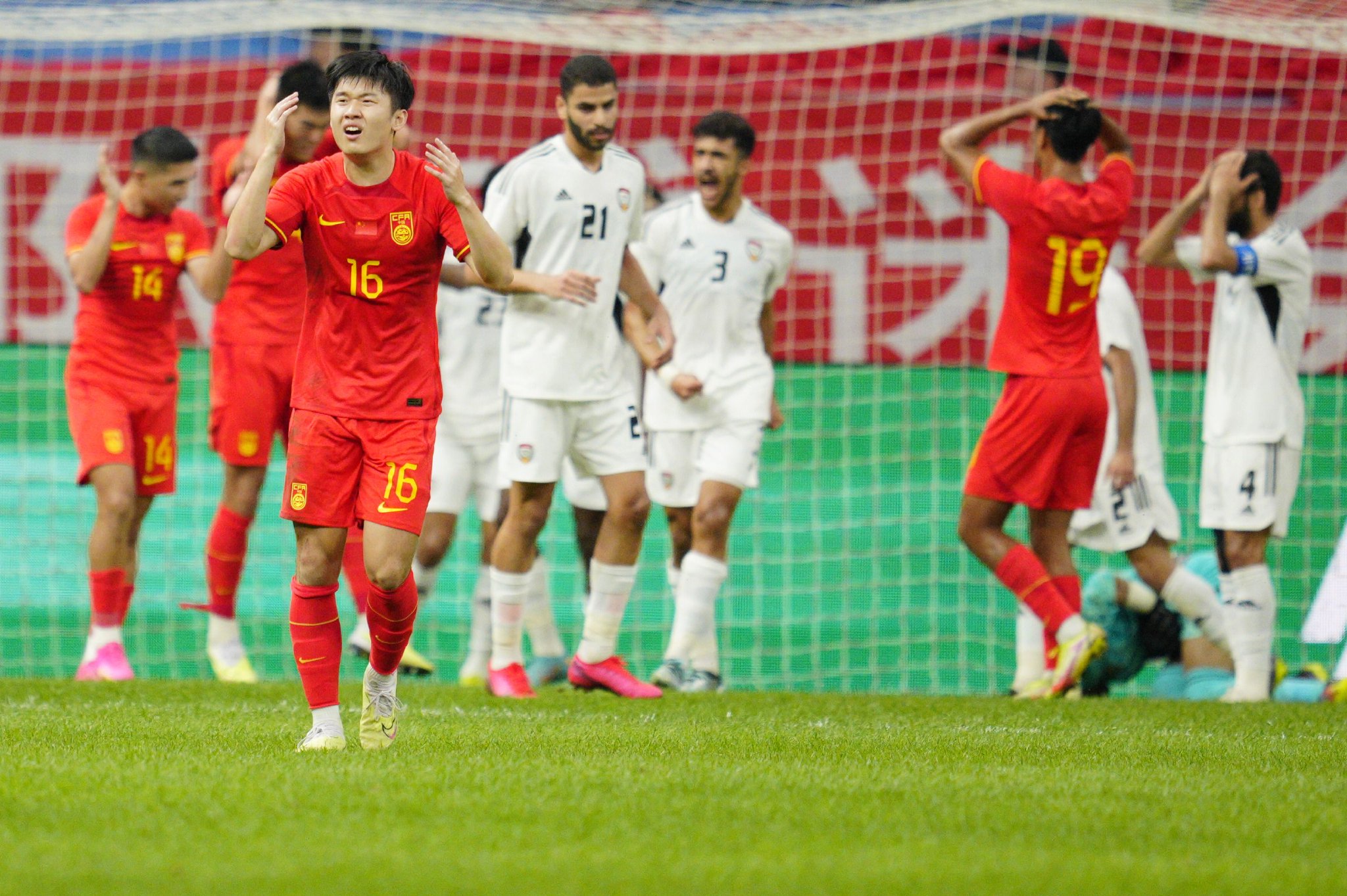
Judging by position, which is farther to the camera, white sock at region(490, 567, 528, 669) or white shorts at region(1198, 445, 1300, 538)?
white shorts at region(1198, 445, 1300, 538)

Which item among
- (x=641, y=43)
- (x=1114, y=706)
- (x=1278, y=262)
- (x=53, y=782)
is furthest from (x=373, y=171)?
(x=641, y=43)

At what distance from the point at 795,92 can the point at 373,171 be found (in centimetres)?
628

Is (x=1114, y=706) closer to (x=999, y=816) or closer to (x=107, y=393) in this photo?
(x=999, y=816)

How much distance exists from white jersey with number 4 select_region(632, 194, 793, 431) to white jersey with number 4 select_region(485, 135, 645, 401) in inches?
38.6

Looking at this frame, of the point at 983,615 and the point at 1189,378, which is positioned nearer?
the point at 983,615

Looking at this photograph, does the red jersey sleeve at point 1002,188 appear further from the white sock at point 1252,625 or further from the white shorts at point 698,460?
the white sock at point 1252,625

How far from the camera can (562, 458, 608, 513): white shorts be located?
829cm

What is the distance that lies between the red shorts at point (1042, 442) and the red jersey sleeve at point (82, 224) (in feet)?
12.7

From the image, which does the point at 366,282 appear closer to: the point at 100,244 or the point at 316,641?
the point at 316,641

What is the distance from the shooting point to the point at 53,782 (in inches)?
164

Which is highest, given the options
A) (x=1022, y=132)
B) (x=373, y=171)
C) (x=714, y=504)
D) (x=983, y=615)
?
(x=1022, y=132)

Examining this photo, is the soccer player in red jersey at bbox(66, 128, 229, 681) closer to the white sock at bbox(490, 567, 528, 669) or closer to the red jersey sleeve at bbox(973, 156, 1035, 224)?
the white sock at bbox(490, 567, 528, 669)

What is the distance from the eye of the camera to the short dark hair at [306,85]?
762 centimetres

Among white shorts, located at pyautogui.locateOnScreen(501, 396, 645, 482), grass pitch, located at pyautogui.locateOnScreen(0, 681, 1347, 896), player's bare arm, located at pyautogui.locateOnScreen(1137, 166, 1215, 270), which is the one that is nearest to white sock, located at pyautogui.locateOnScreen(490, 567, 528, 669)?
white shorts, located at pyautogui.locateOnScreen(501, 396, 645, 482)
